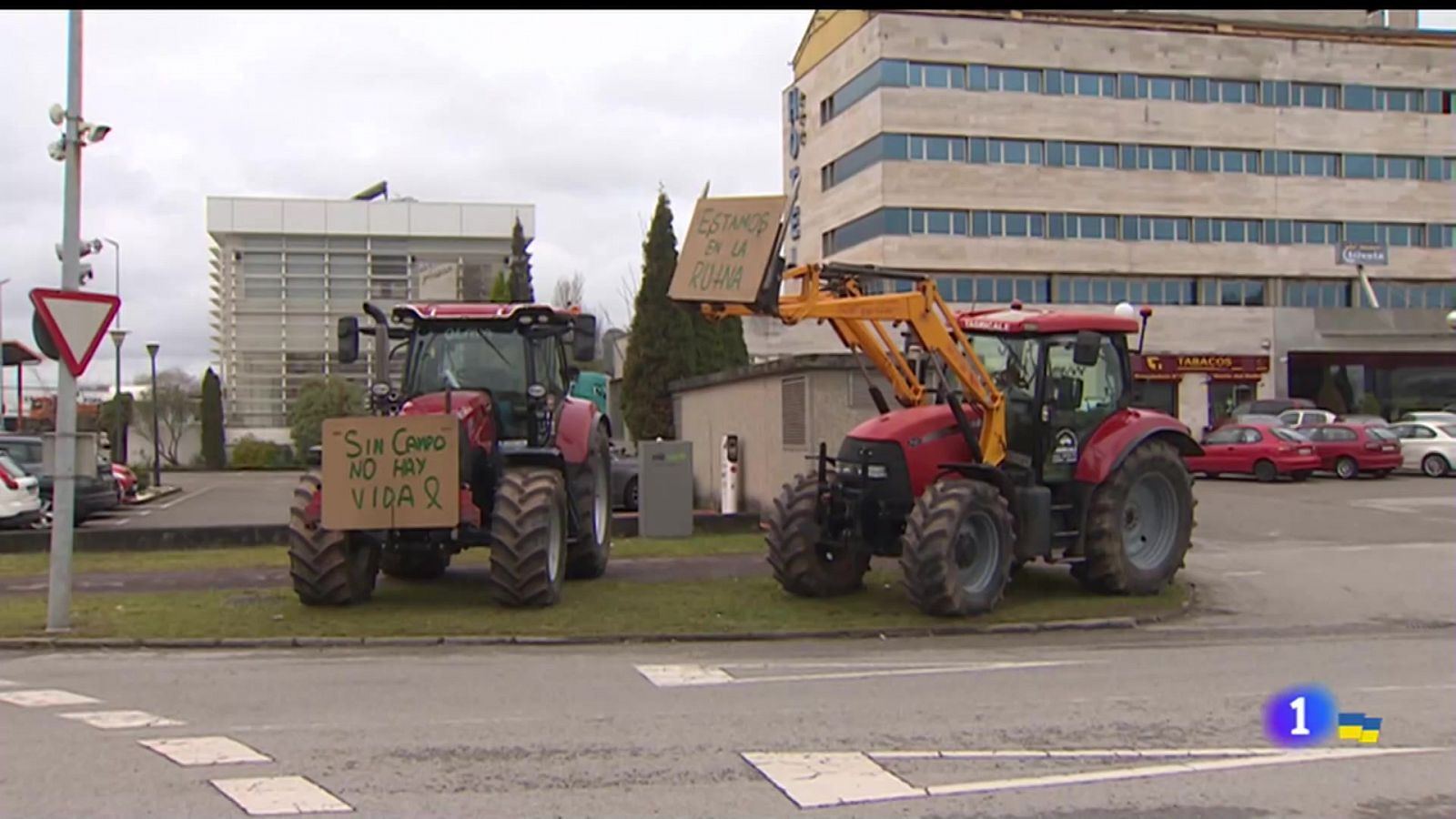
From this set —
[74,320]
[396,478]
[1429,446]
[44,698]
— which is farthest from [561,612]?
[1429,446]

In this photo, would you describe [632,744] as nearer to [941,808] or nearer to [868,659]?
[941,808]

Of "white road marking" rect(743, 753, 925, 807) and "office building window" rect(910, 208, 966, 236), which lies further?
"office building window" rect(910, 208, 966, 236)

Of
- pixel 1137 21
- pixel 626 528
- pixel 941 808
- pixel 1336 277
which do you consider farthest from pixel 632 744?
pixel 1336 277

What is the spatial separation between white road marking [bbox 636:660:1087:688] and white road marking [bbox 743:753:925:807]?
2.47m

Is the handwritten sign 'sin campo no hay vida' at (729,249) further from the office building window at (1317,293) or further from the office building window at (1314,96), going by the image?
the office building window at (1314,96)

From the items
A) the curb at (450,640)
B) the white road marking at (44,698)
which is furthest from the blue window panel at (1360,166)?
the white road marking at (44,698)

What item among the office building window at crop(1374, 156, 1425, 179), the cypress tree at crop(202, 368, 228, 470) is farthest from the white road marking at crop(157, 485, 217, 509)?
the office building window at crop(1374, 156, 1425, 179)

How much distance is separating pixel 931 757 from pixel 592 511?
8.26 metres

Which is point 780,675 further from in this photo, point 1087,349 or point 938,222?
point 938,222

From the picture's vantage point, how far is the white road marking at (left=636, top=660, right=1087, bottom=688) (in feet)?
32.4

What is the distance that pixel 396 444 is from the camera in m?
12.1

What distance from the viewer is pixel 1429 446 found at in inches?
1383

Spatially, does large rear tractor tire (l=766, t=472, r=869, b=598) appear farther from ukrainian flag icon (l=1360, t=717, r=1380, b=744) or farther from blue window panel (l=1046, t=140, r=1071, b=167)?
Result: blue window panel (l=1046, t=140, r=1071, b=167)

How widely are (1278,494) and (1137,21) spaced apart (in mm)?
29637
